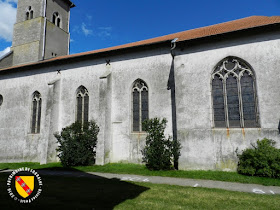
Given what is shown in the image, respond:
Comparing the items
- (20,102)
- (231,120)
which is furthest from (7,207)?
(20,102)

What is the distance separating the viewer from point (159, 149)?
30.7ft

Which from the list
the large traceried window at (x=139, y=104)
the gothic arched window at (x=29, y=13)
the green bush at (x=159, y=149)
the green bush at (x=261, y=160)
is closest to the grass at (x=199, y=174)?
the green bush at (x=261, y=160)

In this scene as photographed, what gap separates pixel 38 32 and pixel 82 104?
36.2 ft

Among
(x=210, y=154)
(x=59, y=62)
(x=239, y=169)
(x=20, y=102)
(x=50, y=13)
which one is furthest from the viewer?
(x=50, y=13)

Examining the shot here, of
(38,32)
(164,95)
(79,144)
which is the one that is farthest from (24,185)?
(38,32)

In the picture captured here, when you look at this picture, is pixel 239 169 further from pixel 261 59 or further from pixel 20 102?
pixel 20 102

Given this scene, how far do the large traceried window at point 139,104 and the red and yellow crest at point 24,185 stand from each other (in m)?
7.15

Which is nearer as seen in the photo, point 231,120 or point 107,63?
point 231,120

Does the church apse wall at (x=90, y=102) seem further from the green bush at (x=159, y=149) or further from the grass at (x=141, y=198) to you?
the grass at (x=141, y=198)

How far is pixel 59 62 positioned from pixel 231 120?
1219 centimetres

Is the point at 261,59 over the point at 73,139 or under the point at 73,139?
over

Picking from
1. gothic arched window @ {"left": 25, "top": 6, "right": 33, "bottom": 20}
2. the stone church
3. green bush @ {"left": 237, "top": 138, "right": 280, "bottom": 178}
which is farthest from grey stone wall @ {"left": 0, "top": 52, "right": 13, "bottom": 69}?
green bush @ {"left": 237, "top": 138, "right": 280, "bottom": 178}

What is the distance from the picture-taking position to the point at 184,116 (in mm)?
9594

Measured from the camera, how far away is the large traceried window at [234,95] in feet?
29.5
